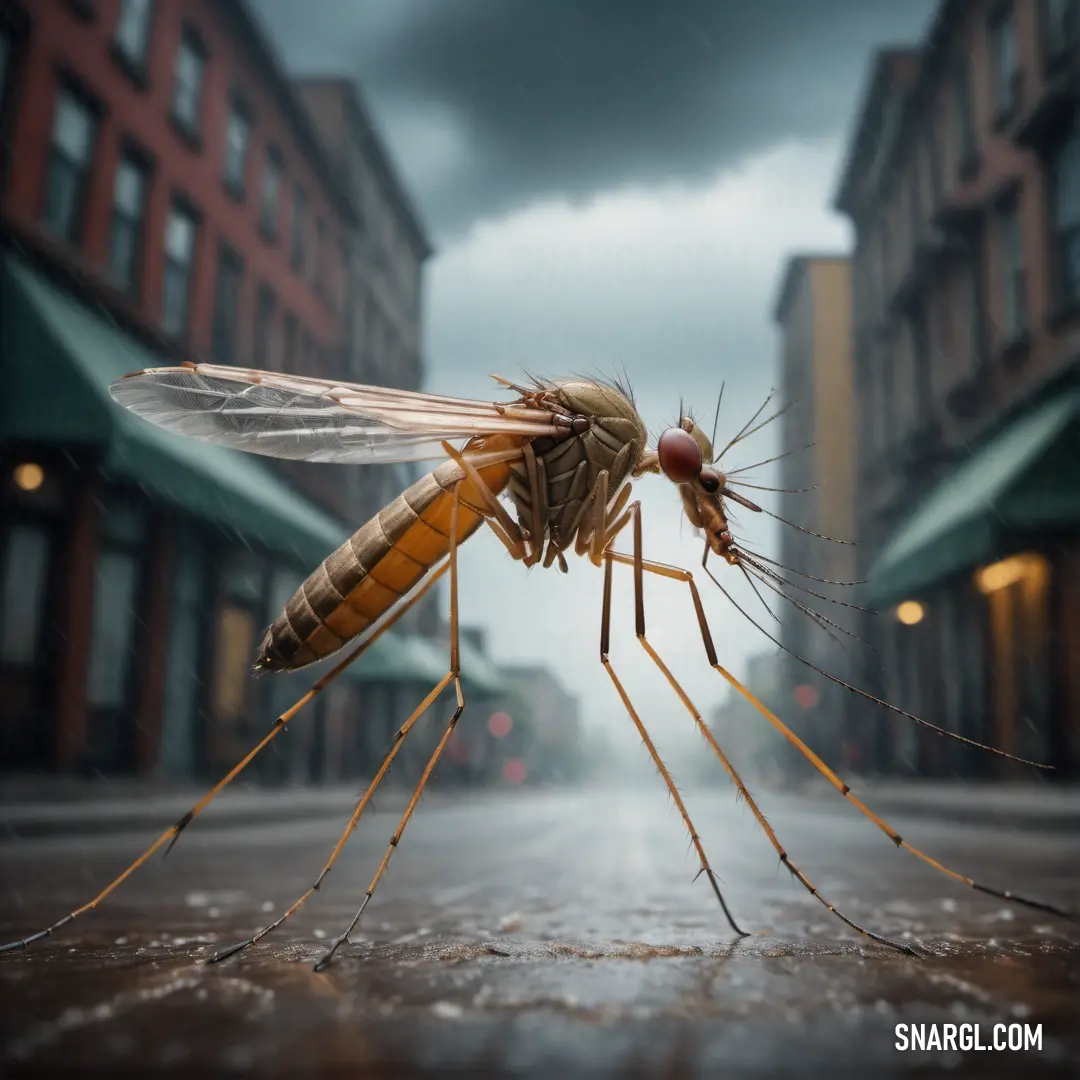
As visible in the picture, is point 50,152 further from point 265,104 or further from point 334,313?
point 334,313

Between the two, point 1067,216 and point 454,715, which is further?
point 1067,216

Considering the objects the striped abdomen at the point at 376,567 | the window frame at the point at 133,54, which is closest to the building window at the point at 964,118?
the window frame at the point at 133,54

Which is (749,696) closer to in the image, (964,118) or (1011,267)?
(1011,267)

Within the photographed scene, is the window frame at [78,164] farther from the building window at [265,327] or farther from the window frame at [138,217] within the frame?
the building window at [265,327]

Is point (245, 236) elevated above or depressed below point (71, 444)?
above

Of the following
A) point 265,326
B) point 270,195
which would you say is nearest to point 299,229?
point 270,195

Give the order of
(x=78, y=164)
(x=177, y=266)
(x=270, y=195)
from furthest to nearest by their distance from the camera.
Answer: (x=270, y=195)
(x=177, y=266)
(x=78, y=164)

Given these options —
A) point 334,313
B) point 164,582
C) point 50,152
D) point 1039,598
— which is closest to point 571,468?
point 50,152
